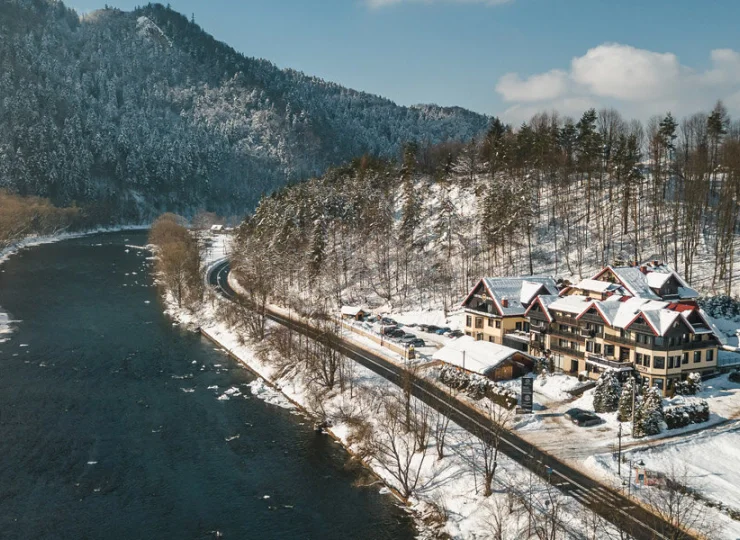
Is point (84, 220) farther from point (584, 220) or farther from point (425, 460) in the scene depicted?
point (425, 460)

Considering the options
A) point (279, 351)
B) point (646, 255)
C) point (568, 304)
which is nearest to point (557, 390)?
point (568, 304)

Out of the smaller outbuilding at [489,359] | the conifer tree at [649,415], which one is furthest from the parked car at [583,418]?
the smaller outbuilding at [489,359]

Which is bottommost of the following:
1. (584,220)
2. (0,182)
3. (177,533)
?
(177,533)

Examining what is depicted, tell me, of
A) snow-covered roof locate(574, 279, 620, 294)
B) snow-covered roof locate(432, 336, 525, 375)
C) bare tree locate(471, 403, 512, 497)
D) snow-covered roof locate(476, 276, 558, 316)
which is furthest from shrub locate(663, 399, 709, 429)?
snow-covered roof locate(476, 276, 558, 316)

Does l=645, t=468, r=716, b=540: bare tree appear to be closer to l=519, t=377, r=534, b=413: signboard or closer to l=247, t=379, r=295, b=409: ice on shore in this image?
l=519, t=377, r=534, b=413: signboard

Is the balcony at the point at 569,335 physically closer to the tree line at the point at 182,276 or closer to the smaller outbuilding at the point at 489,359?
the smaller outbuilding at the point at 489,359
